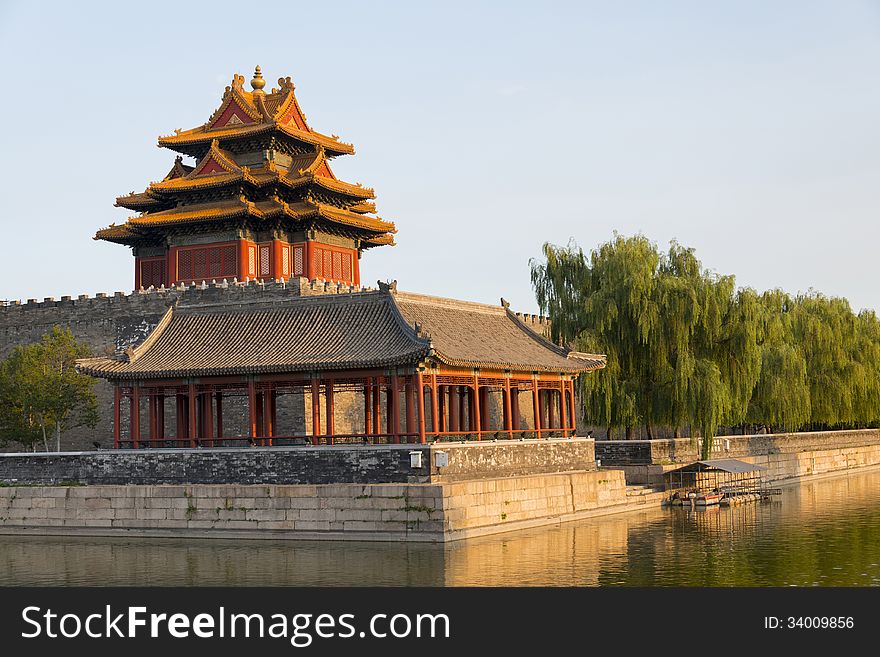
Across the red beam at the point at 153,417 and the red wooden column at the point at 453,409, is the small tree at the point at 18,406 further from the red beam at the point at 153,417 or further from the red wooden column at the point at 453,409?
the red wooden column at the point at 453,409

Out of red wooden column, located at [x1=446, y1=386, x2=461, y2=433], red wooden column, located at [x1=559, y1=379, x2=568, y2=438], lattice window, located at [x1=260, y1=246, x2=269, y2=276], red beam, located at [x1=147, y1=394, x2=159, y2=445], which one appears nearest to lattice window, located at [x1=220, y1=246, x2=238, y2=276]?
lattice window, located at [x1=260, y1=246, x2=269, y2=276]

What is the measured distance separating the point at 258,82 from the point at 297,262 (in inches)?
319

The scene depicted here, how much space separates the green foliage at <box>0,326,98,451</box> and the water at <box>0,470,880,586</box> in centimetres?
841

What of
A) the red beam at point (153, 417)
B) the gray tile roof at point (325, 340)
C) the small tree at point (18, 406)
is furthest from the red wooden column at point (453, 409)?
the small tree at point (18, 406)

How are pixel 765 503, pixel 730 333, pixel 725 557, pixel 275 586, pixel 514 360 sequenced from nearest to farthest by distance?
pixel 275 586
pixel 725 557
pixel 514 360
pixel 765 503
pixel 730 333

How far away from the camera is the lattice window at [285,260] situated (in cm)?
4259

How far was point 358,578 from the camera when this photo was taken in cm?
2089

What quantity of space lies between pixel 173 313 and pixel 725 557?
16.1 meters

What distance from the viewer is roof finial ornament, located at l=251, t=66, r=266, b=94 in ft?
153

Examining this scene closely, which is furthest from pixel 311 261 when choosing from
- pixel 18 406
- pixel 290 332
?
pixel 290 332

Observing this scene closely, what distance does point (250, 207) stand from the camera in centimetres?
4141

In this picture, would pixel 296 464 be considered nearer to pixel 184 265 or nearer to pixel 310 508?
pixel 310 508

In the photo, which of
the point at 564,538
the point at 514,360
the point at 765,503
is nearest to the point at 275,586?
the point at 564,538
